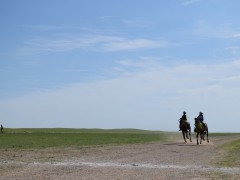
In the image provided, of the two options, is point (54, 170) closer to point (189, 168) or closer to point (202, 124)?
point (189, 168)

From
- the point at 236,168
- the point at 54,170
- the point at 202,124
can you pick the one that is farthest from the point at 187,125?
the point at 54,170

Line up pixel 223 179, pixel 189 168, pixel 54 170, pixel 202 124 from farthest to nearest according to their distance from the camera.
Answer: pixel 202 124, pixel 189 168, pixel 54 170, pixel 223 179

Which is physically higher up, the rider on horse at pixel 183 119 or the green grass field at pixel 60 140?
the rider on horse at pixel 183 119

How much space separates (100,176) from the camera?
17281 mm

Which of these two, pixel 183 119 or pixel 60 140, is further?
pixel 60 140

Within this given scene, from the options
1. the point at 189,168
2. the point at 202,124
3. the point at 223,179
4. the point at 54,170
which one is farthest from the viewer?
the point at 202,124

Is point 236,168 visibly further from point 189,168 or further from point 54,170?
point 54,170

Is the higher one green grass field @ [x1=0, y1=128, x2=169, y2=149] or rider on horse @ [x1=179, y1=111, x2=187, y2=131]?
rider on horse @ [x1=179, y1=111, x2=187, y2=131]

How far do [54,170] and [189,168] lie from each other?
5510 millimetres

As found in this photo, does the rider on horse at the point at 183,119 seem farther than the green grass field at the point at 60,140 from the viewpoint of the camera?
Yes

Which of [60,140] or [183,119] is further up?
[183,119]

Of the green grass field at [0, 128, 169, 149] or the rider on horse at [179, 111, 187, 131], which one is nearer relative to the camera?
→ the green grass field at [0, 128, 169, 149]

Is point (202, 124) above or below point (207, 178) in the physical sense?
above

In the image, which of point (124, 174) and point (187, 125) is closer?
point (124, 174)
